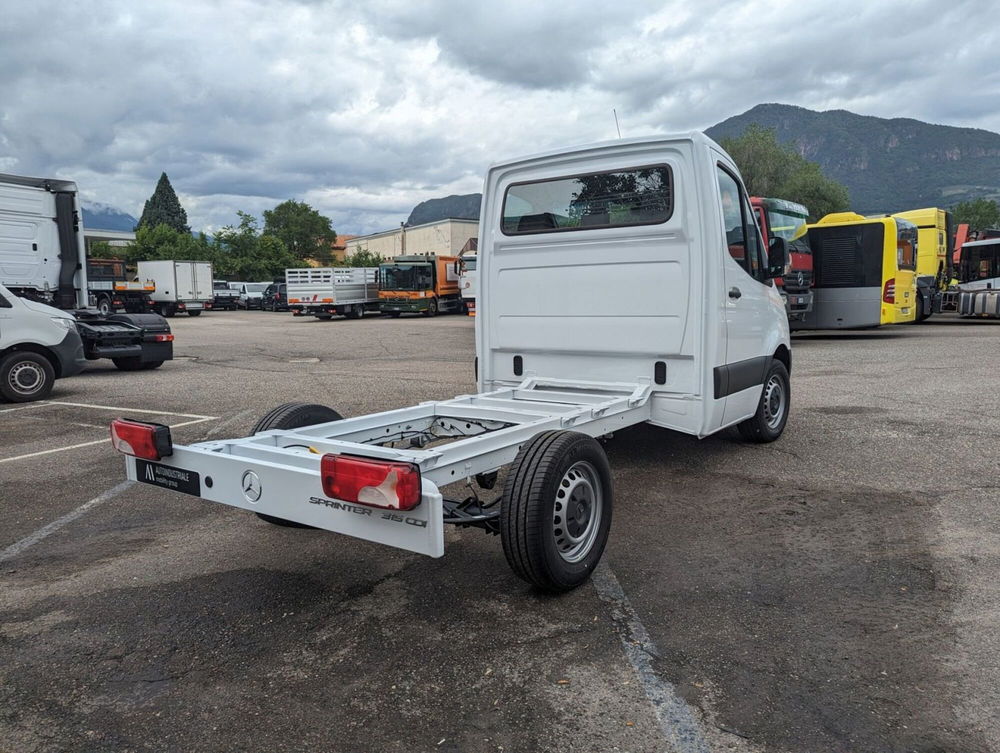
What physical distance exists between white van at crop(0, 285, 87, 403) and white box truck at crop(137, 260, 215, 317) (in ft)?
97.0

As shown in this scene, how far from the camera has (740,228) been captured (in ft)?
18.4

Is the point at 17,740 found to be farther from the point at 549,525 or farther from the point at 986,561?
the point at 986,561

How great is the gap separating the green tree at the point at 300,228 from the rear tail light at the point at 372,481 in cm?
8409

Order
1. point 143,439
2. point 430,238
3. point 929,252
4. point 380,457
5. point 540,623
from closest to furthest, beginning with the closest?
point 540,623, point 380,457, point 143,439, point 929,252, point 430,238

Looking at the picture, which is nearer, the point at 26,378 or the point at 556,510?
the point at 556,510

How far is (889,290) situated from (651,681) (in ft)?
52.2

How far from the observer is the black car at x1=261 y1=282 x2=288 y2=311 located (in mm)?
45531

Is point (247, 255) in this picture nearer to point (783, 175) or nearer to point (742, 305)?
point (783, 175)

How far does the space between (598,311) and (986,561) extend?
2.74 metres

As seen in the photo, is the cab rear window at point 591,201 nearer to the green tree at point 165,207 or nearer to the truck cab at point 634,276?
the truck cab at point 634,276

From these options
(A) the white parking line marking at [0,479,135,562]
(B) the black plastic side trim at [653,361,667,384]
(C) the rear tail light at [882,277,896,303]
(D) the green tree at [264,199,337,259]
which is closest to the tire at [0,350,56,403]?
(A) the white parking line marking at [0,479,135,562]

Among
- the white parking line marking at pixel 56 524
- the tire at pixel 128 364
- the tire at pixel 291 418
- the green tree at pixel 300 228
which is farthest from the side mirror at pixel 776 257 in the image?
the green tree at pixel 300 228

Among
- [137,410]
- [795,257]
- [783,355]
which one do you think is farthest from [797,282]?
[137,410]

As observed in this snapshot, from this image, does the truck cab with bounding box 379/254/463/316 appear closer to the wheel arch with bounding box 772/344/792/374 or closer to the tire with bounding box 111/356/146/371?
the tire with bounding box 111/356/146/371
